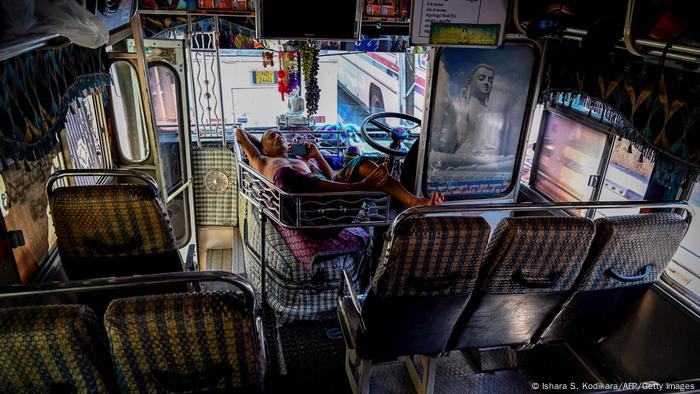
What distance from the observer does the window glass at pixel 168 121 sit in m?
5.00

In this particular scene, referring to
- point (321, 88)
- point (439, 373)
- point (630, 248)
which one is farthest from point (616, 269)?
point (321, 88)

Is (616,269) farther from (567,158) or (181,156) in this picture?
(181,156)

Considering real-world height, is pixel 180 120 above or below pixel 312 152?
above

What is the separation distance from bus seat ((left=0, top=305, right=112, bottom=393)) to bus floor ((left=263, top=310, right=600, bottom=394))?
1794mm

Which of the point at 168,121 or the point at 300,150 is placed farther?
the point at 168,121

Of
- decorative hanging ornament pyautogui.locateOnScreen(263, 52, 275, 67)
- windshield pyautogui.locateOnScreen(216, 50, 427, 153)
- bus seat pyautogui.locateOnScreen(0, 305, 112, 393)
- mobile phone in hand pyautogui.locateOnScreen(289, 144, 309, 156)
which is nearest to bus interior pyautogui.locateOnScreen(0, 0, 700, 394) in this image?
bus seat pyautogui.locateOnScreen(0, 305, 112, 393)

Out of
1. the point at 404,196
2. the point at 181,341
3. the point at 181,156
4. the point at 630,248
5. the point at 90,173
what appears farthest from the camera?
the point at 181,156

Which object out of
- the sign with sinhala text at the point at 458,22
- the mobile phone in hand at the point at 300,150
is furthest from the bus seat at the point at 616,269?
the mobile phone in hand at the point at 300,150

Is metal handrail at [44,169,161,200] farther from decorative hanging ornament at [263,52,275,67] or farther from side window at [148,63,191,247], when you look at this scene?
decorative hanging ornament at [263,52,275,67]

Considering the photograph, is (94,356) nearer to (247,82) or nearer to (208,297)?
(208,297)

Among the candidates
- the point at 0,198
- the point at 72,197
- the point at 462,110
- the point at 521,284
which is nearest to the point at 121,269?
the point at 72,197

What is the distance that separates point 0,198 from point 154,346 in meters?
1.64

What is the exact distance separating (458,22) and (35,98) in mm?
3042

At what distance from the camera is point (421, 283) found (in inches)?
90.1
